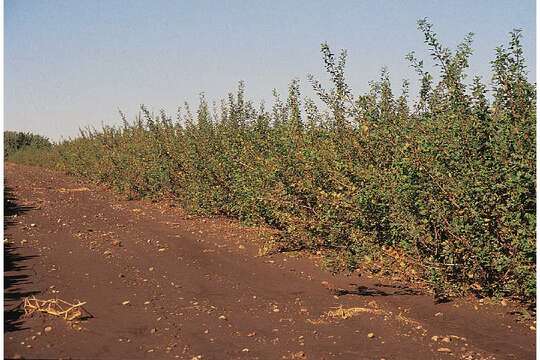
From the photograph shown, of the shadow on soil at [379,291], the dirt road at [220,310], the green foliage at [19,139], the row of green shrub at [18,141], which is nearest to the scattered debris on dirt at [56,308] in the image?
the dirt road at [220,310]

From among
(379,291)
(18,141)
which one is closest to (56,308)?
(379,291)

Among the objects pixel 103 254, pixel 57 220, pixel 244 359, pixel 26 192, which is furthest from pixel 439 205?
pixel 26 192

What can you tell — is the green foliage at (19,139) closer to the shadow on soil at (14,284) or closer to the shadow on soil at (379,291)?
the shadow on soil at (14,284)

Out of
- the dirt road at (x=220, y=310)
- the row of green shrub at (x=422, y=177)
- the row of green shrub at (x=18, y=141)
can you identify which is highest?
the row of green shrub at (x=18, y=141)

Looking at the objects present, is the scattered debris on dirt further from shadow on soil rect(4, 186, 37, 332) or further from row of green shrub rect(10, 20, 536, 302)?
row of green shrub rect(10, 20, 536, 302)

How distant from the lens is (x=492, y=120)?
5.58 metres

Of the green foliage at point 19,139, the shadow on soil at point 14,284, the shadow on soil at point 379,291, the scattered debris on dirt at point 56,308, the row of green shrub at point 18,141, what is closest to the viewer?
the shadow on soil at point 14,284

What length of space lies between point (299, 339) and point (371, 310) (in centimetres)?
117

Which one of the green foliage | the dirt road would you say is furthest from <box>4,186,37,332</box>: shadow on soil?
the green foliage

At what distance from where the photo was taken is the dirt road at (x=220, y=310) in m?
4.82

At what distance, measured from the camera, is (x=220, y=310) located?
237 inches

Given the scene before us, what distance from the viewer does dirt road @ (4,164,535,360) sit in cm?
482

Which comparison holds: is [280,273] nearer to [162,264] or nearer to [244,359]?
[162,264]

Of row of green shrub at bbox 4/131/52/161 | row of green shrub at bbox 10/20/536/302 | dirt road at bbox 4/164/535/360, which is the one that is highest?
row of green shrub at bbox 4/131/52/161
